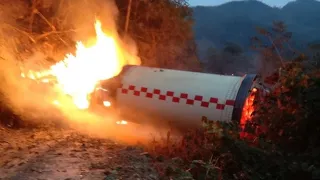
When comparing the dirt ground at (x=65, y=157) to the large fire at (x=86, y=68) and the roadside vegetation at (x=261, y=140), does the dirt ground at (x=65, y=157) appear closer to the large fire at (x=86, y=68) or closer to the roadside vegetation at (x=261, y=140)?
the roadside vegetation at (x=261, y=140)

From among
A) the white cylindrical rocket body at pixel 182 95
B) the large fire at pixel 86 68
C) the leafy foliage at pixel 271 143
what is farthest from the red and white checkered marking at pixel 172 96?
the large fire at pixel 86 68

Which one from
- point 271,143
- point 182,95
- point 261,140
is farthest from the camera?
point 182,95

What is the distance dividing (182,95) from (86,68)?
10.3ft

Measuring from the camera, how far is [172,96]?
821 centimetres

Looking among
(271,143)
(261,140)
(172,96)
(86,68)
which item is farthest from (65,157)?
(86,68)

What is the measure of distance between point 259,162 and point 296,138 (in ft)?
3.03

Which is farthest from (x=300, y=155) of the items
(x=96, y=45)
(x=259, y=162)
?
(x=96, y=45)

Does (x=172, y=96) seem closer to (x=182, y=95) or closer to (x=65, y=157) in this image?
(x=182, y=95)

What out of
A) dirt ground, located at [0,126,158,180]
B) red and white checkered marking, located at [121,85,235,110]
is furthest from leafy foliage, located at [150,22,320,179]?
red and white checkered marking, located at [121,85,235,110]

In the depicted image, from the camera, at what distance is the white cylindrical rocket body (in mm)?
7832

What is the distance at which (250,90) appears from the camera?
7746 millimetres

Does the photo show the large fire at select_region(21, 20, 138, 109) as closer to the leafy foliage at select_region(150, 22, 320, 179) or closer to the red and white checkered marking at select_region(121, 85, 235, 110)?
the red and white checkered marking at select_region(121, 85, 235, 110)

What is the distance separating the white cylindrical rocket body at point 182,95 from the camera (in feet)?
A: 25.7

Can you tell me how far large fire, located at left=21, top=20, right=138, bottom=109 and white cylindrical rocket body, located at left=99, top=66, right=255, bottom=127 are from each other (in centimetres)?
97
